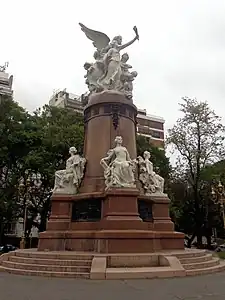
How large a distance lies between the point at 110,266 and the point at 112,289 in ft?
7.33

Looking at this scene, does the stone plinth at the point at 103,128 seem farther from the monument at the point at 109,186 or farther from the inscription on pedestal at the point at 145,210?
the inscription on pedestal at the point at 145,210

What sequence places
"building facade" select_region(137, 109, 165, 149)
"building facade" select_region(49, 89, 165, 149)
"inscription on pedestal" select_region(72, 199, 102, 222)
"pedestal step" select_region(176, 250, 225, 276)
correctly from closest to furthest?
1. "pedestal step" select_region(176, 250, 225, 276)
2. "inscription on pedestal" select_region(72, 199, 102, 222)
3. "building facade" select_region(49, 89, 165, 149)
4. "building facade" select_region(137, 109, 165, 149)

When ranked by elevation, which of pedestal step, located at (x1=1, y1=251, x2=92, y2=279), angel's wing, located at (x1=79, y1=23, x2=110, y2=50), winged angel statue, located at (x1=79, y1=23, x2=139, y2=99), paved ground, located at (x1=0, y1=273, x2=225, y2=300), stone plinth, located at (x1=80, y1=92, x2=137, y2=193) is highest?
angel's wing, located at (x1=79, y1=23, x2=110, y2=50)

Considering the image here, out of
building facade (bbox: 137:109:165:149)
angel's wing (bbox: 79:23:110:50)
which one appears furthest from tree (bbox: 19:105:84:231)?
building facade (bbox: 137:109:165:149)

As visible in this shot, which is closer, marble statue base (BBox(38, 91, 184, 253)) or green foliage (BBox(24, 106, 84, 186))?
marble statue base (BBox(38, 91, 184, 253))

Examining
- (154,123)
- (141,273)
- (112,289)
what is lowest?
(112,289)

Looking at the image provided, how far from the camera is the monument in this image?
35.7 ft

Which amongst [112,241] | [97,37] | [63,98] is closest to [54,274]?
[112,241]

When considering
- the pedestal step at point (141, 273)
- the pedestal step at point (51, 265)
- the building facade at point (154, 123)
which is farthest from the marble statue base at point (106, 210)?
the building facade at point (154, 123)

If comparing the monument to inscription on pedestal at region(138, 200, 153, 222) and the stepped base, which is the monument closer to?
inscription on pedestal at region(138, 200, 153, 222)

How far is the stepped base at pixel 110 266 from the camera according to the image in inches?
333

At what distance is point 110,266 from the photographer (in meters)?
9.15

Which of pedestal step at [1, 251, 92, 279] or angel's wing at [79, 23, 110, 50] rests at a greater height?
angel's wing at [79, 23, 110, 50]

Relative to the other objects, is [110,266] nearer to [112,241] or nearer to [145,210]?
[112,241]
